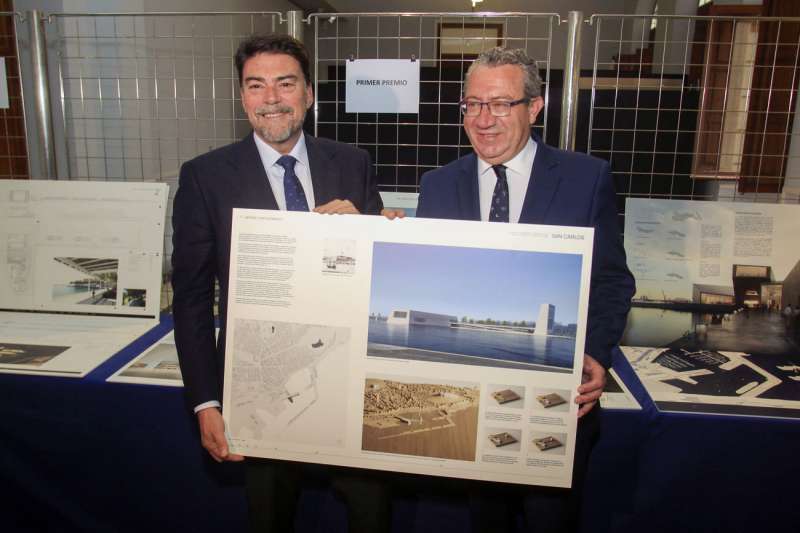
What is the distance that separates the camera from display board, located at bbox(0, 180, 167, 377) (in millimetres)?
2086

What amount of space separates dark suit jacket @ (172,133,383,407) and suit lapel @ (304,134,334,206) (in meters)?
0.13

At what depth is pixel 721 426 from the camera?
5.07 feet

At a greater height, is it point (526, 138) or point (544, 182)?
point (526, 138)

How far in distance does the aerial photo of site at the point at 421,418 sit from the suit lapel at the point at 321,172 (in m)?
0.54

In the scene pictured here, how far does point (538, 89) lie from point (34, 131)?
239 cm

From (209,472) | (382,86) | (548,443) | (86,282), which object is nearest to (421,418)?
(548,443)

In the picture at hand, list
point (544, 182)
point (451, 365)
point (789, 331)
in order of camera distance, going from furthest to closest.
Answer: point (789, 331)
point (544, 182)
point (451, 365)

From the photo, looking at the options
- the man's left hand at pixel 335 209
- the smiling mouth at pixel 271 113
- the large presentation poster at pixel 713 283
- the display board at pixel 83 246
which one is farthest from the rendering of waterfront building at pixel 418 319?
the display board at pixel 83 246

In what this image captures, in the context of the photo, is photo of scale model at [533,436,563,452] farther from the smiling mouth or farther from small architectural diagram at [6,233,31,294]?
small architectural diagram at [6,233,31,294]

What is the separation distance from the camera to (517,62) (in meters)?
1.28

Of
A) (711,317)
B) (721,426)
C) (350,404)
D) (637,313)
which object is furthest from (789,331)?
(350,404)

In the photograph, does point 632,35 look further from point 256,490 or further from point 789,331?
point 256,490

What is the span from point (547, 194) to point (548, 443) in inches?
23.1

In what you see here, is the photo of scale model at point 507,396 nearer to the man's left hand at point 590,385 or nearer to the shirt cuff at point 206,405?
the man's left hand at point 590,385
